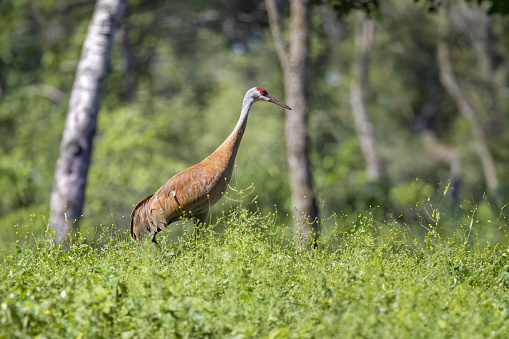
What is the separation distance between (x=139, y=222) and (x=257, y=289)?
3.14 metres

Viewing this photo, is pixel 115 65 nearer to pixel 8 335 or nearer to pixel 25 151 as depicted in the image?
pixel 25 151

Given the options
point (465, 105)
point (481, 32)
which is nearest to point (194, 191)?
point (465, 105)

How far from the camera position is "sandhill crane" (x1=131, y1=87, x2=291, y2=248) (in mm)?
7668

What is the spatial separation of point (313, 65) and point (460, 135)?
1511 centimetres

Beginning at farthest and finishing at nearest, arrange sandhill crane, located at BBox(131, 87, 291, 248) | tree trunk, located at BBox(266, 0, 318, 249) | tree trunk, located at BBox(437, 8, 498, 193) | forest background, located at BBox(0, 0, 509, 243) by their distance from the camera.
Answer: tree trunk, located at BBox(437, 8, 498, 193) → forest background, located at BBox(0, 0, 509, 243) → tree trunk, located at BBox(266, 0, 318, 249) → sandhill crane, located at BBox(131, 87, 291, 248)

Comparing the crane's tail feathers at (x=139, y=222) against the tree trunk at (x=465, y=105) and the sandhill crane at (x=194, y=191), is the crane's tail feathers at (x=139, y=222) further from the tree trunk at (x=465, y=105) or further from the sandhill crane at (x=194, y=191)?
the tree trunk at (x=465, y=105)

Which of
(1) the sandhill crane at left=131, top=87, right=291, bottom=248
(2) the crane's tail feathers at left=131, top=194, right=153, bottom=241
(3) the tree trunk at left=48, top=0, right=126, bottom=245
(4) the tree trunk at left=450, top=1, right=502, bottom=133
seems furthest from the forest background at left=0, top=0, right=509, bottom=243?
(1) the sandhill crane at left=131, top=87, right=291, bottom=248

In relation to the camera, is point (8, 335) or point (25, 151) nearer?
point (8, 335)

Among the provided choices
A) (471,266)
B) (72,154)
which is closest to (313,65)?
(72,154)

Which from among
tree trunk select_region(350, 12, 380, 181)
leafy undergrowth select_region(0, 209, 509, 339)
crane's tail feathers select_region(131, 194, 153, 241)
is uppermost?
leafy undergrowth select_region(0, 209, 509, 339)

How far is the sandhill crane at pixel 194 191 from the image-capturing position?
7.67 m

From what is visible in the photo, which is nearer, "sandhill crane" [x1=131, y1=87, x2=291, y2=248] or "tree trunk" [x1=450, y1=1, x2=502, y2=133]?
"sandhill crane" [x1=131, y1=87, x2=291, y2=248]

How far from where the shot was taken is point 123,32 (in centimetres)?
2489

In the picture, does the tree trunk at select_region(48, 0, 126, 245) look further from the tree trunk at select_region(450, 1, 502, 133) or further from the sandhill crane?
the tree trunk at select_region(450, 1, 502, 133)
